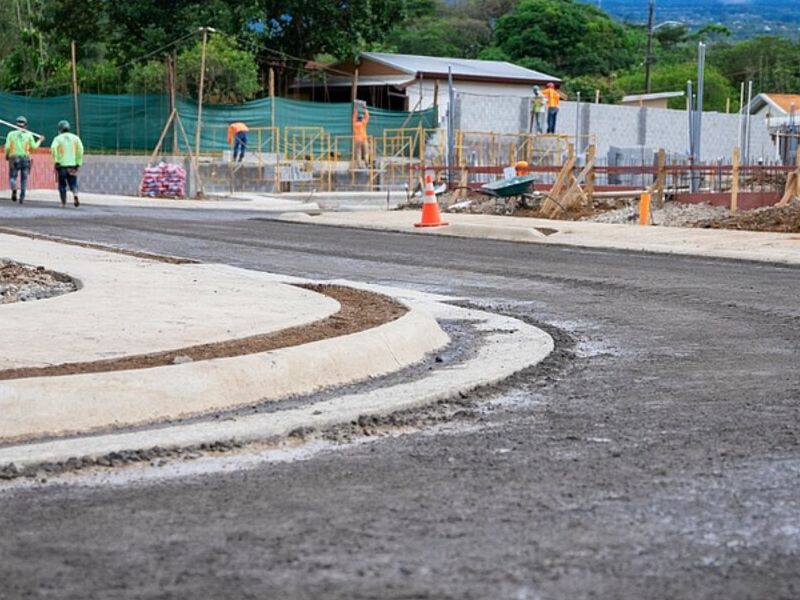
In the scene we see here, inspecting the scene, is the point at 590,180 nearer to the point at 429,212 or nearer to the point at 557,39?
the point at 429,212

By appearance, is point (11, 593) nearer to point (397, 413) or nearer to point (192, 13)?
point (397, 413)

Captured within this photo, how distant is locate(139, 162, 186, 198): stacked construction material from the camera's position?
3591 centimetres

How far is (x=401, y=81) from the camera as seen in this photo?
193 feet

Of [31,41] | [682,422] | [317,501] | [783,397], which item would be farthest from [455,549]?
[31,41]

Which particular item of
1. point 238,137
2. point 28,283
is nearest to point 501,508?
point 28,283

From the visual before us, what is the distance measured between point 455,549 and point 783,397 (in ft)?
11.0

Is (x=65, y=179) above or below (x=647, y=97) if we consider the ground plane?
below

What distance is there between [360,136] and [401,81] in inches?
635

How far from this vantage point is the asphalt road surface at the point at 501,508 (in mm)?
3967

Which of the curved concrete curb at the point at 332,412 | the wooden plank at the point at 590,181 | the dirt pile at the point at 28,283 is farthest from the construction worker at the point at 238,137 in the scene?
the curved concrete curb at the point at 332,412

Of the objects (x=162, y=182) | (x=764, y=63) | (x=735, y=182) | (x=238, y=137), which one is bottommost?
(x=162, y=182)

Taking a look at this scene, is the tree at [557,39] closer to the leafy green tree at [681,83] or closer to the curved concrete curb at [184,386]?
the leafy green tree at [681,83]

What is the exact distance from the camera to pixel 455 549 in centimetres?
425

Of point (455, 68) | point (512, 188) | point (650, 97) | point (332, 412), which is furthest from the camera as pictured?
point (650, 97)
